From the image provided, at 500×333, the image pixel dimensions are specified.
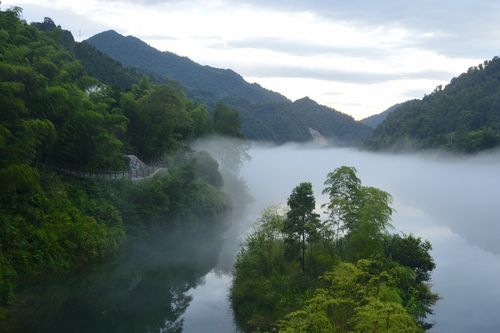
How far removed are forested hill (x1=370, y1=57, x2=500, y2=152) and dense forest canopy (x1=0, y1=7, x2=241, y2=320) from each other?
6714 cm

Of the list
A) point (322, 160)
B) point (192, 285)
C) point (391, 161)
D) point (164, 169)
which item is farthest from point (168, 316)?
point (322, 160)

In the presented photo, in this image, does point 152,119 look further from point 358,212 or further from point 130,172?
point 358,212

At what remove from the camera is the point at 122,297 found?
28625 millimetres

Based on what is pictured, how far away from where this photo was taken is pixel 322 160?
161875 mm

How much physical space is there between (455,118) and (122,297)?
105m

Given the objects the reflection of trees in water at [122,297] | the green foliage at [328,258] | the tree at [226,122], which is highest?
the tree at [226,122]

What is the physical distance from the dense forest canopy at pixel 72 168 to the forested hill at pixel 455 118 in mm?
67144

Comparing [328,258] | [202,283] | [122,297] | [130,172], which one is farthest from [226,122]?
[328,258]

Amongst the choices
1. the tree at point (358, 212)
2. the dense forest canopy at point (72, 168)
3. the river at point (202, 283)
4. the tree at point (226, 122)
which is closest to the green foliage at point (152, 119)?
the dense forest canopy at point (72, 168)

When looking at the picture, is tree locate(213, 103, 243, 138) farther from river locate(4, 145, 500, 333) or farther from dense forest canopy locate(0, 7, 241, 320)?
dense forest canopy locate(0, 7, 241, 320)

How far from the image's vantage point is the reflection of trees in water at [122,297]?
24297mm

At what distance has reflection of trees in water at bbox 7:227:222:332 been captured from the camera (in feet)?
79.7

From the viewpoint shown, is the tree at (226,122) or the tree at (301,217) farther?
the tree at (226,122)

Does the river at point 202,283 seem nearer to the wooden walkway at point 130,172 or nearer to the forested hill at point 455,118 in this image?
the wooden walkway at point 130,172
